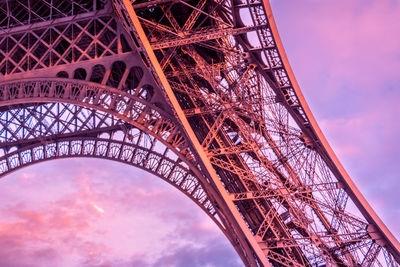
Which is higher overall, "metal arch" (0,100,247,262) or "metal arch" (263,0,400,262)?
"metal arch" (0,100,247,262)

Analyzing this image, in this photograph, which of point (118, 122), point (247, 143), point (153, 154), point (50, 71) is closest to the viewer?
point (247, 143)

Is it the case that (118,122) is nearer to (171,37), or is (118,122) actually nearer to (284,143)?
(171,37)

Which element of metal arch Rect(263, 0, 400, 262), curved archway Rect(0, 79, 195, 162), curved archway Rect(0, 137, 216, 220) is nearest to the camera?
metal arch Rect(263, 0, 400, 262)

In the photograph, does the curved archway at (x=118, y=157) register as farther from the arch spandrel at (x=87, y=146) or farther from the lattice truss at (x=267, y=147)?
the lattice truss at (x=267, y=147)

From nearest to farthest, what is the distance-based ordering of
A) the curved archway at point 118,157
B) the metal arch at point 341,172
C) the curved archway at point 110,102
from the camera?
the metal arch at point 341,172, the curved archway at point 110,102, the curved archway at point 118,157

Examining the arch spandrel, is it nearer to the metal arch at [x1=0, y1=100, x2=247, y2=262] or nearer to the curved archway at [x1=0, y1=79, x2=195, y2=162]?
the metal arch at [x1=0, y1=100, x2=247, y2=262]

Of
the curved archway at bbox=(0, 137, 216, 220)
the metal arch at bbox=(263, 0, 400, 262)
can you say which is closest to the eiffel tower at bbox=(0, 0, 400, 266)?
the metal arch at bbox=(263, 0, 400, 262)

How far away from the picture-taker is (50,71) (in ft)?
43.1

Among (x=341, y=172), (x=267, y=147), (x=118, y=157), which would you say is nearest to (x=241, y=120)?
(x=267, y=147)

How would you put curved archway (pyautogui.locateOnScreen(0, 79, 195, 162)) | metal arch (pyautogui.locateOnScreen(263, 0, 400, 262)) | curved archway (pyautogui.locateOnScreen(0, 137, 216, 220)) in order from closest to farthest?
metal arch (pyautogui.locateOnScreen(263, 0, 400, 262))
curved archway (pyautogui.locateOnScreen(0, 79, 195, 162))
curved archway (pyautogui.locateOnScreen(0, 137, 216, 220))

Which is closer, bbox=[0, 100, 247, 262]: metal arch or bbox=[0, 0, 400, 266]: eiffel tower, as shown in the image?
bbox=[0, 0, 400, 266]: eiffel tower

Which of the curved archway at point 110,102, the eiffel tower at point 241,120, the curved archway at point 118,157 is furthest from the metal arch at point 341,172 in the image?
the curved archway at point 118,157

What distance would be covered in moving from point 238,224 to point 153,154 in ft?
29.2

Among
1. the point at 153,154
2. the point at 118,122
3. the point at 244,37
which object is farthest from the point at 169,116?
the point at 118,122
